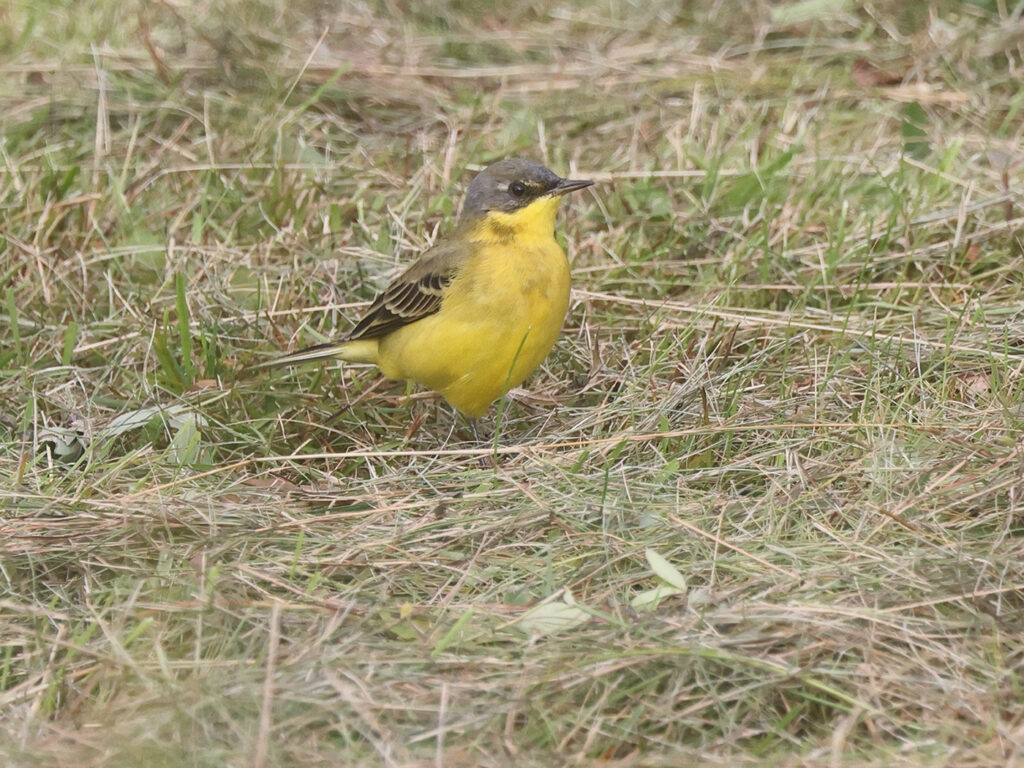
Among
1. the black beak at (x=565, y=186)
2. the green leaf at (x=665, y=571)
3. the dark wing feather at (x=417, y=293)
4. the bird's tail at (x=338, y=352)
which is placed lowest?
the bird's tail at (x=338, y=352)

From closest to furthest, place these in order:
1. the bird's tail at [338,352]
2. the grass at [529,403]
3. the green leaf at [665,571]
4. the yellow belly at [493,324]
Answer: the grass at [529,403] → the green leaf at [665,571] → the yellow belly at [493,324] → the bird's tail at [338,352]

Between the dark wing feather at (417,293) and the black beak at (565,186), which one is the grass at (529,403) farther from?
the black beak at (565,186)

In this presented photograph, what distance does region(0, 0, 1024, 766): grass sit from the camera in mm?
3580

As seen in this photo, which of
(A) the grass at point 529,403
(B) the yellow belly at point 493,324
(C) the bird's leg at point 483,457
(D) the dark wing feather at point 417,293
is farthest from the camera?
(D) the dark wing feather at point 417,293

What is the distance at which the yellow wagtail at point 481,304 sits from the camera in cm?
548

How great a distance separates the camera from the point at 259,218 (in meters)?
7.05

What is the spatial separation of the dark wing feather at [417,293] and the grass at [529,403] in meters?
0.39

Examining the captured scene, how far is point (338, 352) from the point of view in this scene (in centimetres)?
594

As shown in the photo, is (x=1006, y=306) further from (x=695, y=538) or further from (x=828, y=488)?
(x=695, y=538)

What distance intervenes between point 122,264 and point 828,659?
4315 mm

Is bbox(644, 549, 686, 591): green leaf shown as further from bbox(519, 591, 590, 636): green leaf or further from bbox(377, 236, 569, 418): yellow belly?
bbox(377, 236, 569, 418): yellow belly

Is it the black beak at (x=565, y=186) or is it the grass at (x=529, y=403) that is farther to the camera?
the black beak at (x=565, y=186)

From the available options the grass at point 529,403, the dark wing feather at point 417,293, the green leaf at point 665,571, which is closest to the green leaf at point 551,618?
the grass at point 529,403

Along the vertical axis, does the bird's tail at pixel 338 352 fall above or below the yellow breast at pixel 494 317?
below
